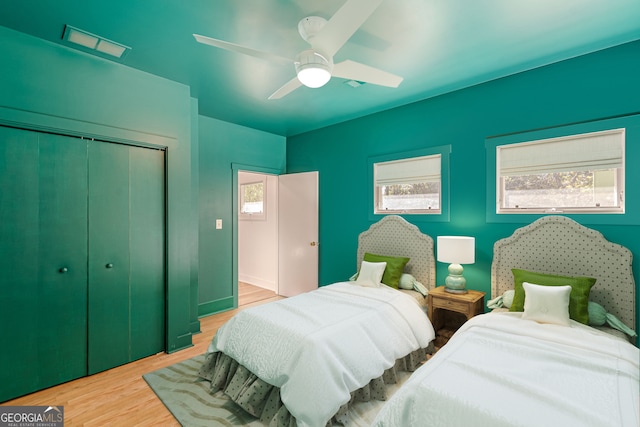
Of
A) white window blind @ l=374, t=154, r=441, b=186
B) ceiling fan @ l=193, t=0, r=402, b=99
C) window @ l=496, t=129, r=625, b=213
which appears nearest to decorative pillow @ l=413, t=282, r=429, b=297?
window @ l=496, t=129, r=625, b=213

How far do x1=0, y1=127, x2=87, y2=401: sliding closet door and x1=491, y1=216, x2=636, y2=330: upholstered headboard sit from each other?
3.81m

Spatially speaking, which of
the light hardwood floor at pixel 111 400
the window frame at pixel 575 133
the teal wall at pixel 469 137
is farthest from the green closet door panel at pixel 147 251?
the window frame at pixel 575 133

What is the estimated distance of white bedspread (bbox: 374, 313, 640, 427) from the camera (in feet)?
4.06

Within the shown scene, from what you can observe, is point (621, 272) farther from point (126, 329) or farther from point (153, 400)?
point (126, 329)

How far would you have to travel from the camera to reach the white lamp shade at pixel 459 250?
2.81m

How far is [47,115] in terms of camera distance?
2.37 m

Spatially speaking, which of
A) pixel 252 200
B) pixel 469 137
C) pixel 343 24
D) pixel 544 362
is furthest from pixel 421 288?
pixel 252 200

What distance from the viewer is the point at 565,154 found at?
263cm

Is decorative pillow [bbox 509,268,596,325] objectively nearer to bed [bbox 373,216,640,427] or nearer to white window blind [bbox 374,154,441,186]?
bed [bbox 373,216,640,427]

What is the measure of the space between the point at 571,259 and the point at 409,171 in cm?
177

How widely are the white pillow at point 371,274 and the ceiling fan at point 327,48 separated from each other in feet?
6.24

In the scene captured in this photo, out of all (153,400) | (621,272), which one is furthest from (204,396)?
(621,272)

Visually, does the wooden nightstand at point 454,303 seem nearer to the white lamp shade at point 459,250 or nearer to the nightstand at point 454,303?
the nightstand at point 454,303

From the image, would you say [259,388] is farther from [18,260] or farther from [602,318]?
[602,318]
